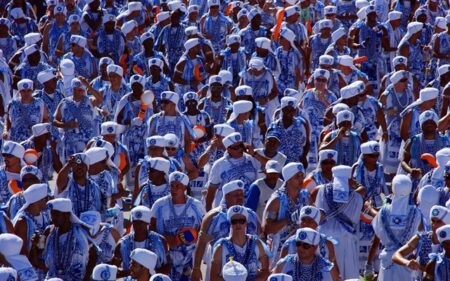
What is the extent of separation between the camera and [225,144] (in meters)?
15.8

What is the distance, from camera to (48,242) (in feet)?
43.8

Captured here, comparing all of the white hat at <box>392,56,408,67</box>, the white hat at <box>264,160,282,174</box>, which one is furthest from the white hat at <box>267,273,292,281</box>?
the white hat at <box>392,56,408,67</box>

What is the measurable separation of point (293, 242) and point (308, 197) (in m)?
1.49

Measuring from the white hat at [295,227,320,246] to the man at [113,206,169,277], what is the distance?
51.3 inches

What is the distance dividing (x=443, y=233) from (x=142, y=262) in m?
2.49

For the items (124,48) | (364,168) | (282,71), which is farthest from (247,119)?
(124,48)

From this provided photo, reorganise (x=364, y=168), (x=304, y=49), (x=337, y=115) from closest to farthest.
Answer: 1. (x=364, y=168)
2. (x=337, y=115)
3. (x=304, y=49)

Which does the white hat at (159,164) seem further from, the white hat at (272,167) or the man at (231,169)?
the white hat at (272,167)

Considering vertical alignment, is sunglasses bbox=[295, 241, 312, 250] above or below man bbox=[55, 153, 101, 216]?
above

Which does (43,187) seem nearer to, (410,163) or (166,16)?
(410,163)

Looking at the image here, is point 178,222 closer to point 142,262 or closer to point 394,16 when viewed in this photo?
point 142,262

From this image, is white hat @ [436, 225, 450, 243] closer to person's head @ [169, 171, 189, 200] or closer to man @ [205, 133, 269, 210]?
person's head @ [169, 171, 189, 200]

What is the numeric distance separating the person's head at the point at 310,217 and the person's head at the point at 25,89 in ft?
19.1

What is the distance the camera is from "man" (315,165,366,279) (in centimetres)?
1462
